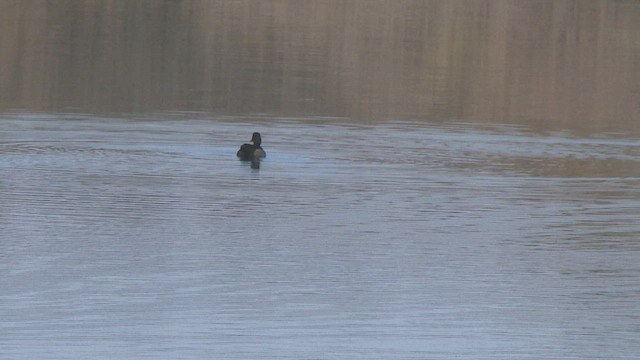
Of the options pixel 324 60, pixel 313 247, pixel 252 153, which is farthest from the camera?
pixel 324 60

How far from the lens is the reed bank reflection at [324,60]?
33.3 m

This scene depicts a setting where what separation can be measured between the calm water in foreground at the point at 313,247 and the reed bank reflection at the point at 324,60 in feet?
18.2

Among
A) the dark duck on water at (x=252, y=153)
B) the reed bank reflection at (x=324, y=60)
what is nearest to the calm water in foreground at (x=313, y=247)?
the dark duck on water at (x=252, y=153)

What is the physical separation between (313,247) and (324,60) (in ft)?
91.8

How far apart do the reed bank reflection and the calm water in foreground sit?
18.2ft

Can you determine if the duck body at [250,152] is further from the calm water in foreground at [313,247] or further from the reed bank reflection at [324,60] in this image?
the reed bank reflection at [324,60]

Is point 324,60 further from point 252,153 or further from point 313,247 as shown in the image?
point 313,247

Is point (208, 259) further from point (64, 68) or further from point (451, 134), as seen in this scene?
point (64, 68)

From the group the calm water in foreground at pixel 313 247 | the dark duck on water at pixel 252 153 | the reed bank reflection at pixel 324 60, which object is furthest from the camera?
the reed bank reflection at pixel 324 60

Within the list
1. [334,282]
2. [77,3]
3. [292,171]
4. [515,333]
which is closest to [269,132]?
[292,171]

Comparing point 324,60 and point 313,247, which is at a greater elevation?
point 324,60

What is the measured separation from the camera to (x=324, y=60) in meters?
45.7

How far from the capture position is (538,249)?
18422mm

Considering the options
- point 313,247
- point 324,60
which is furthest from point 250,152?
point 324,60
